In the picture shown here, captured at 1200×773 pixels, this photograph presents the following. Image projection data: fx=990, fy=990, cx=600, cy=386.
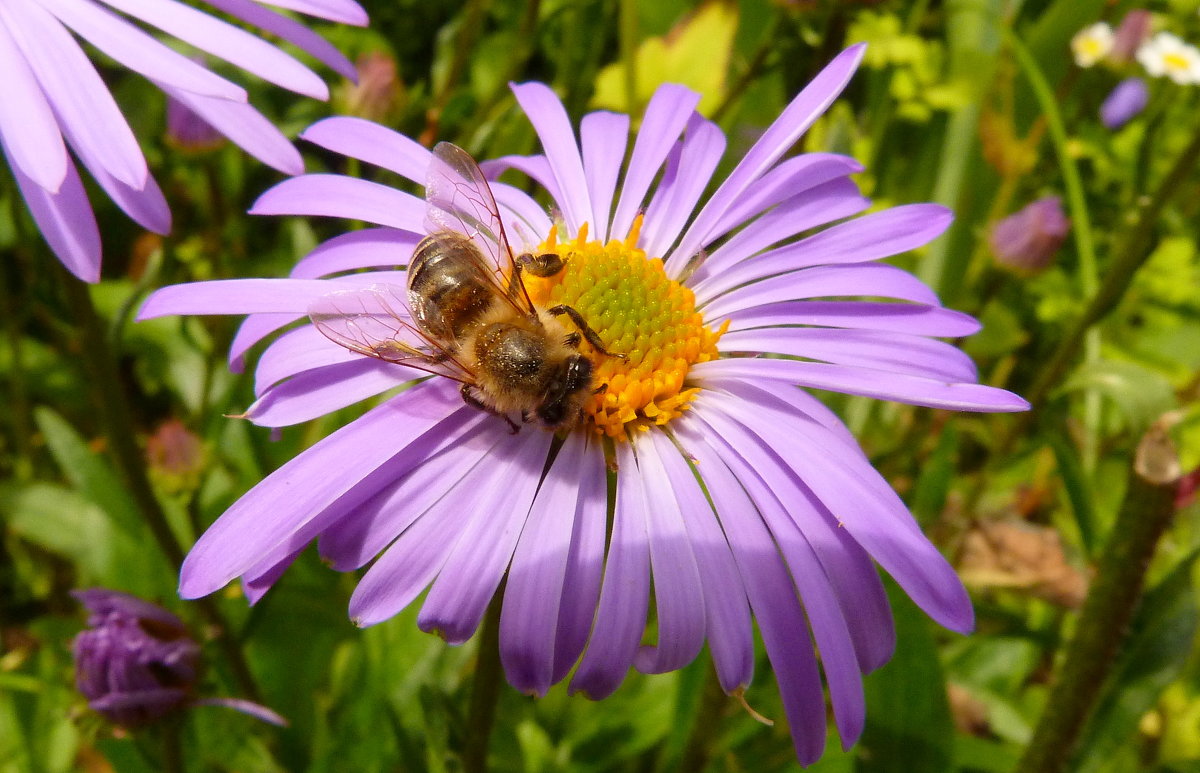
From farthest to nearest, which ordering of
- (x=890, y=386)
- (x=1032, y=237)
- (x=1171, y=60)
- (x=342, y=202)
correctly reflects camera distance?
(x=1171, y=60)
(x=1032, y=237)
(x=342, y=202)
(x=890, y=386)

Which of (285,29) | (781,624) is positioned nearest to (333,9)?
(285,29)

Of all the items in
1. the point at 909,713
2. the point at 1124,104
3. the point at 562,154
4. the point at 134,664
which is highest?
the point at 562,154

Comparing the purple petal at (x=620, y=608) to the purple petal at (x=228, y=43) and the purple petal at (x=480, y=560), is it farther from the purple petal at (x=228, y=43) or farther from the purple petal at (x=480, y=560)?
the purple petal at (x=228, y=43)

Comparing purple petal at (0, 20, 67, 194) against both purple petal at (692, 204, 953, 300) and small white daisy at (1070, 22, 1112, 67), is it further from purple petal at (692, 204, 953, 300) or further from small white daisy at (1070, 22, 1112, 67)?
small white daisy at (1070, 22, 1112, 67)

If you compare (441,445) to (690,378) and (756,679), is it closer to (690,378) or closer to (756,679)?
(690,378)

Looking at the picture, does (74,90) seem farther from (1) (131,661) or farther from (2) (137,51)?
(1) (131,661)

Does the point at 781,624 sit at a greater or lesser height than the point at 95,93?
lesser

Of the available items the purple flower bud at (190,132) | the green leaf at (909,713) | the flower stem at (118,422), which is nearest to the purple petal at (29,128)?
the flower stem at (118,422)

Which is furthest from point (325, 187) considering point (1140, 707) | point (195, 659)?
point (1140, 707)
